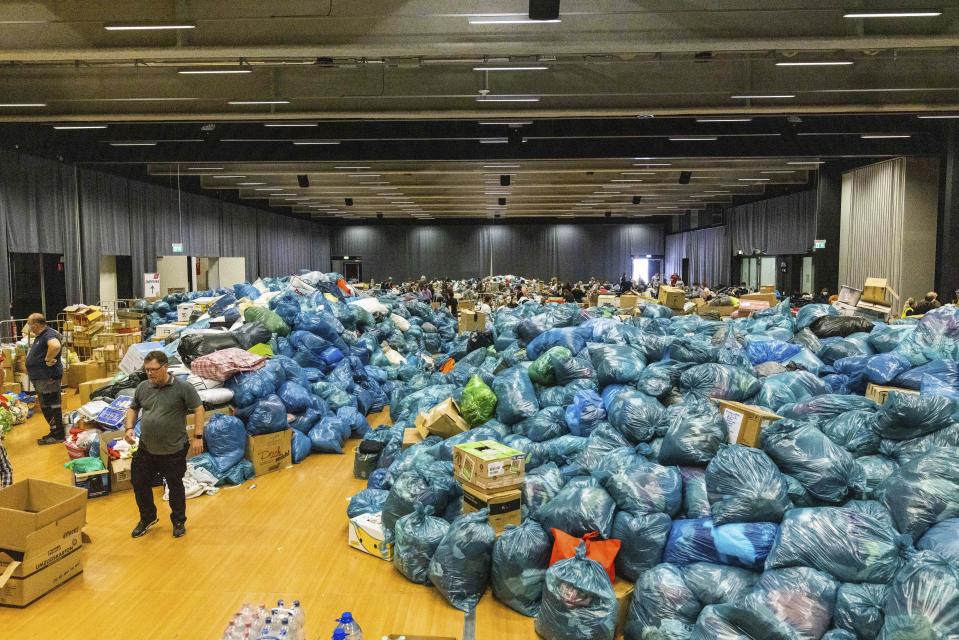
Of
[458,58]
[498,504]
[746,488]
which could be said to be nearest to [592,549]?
[498,504]

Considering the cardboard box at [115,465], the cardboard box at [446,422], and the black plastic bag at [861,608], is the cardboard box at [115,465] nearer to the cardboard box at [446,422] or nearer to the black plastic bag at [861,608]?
the cardboard box at [446,422]

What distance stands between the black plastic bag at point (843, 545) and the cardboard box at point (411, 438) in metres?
2.73

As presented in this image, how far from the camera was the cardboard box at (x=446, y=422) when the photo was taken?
4.53 metres

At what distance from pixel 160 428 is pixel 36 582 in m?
0.97

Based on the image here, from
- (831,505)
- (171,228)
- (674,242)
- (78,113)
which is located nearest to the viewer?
(831,505)

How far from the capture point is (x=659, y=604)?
2.71 meters

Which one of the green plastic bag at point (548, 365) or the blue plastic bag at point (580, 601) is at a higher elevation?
the green plastic bag at point (548, 365)

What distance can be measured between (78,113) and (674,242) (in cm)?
2400

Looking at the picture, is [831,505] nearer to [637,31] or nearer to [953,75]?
[637,31]

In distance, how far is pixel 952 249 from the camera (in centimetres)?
1098

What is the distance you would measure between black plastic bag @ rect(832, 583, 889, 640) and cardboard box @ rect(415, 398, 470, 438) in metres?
2.65

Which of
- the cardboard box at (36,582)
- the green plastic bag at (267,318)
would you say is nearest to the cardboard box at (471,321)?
the green plastic bag at (267,318)

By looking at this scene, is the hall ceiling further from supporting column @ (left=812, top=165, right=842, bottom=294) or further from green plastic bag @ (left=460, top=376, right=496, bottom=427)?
supporting column @ (left=812, top=165, right=842, bottom=294)

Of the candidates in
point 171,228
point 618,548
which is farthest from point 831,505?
point 171,228
